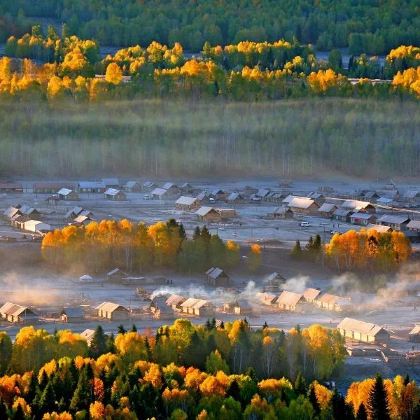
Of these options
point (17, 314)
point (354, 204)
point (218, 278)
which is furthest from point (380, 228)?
point (17, 314)

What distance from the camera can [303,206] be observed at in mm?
60688

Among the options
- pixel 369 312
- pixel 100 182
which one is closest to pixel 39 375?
pixel 369 312

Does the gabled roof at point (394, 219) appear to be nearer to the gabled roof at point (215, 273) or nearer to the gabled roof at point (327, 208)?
the gabled roof at point (327, 208)

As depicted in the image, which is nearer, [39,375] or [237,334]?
A: [39,375]

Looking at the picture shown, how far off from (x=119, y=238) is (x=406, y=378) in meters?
14.9

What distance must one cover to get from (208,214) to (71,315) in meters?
16.5

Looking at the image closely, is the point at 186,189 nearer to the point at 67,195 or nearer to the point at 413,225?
the point at 67,195

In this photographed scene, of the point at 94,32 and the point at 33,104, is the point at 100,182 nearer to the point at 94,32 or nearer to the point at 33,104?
the point at 33,104

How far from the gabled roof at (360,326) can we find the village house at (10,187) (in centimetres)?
2537

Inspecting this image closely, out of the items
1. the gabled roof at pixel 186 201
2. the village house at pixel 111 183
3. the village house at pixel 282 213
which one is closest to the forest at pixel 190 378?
the village house at pixel 282 213

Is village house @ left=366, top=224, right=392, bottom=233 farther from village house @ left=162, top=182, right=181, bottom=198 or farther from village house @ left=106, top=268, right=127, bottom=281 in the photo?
village house @ left=162, top=182, right=181, bottom=198

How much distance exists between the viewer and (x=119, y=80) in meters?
84.7

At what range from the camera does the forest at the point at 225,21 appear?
326 ft

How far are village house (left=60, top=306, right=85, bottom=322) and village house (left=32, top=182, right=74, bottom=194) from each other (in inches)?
908
